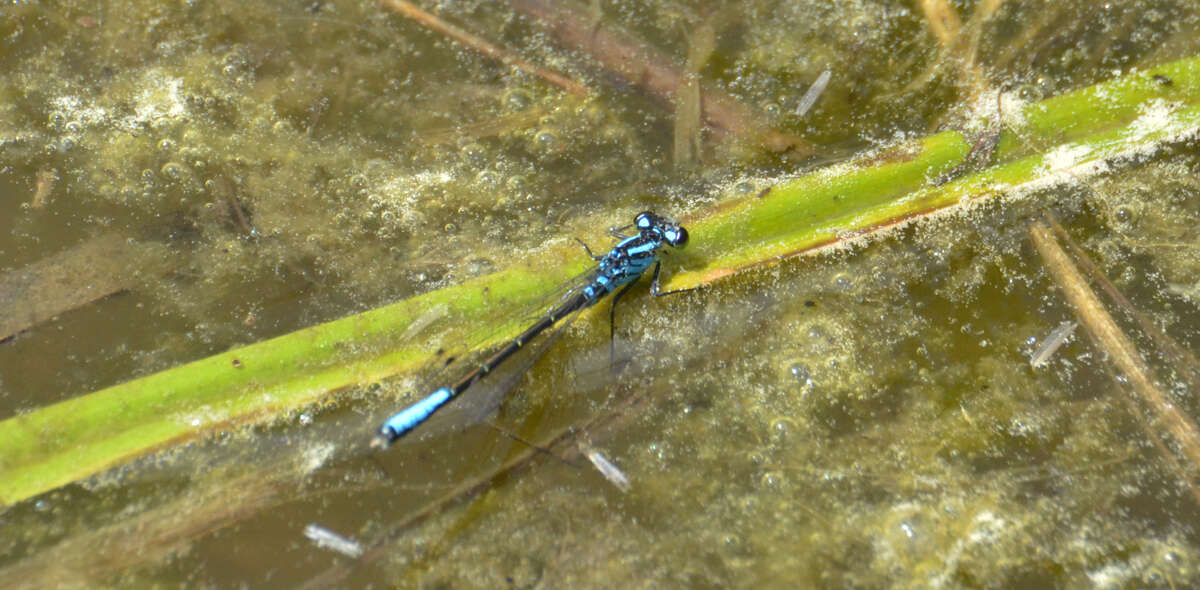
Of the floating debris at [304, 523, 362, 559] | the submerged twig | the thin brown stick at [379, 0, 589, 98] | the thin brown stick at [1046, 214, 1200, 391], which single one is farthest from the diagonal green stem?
the thin brown stick at [379, 0, 589, 98]

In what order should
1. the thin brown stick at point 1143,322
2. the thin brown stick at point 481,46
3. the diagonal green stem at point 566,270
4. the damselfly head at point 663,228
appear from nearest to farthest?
the diagonal green stem at point 566,270 → the thin brown stick at point 1143,322 → the damselfly head at point 663,228 → the thin brown stick at point 481,46

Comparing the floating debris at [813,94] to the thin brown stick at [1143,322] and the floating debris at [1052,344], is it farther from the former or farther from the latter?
the floating debris at [1052,344]

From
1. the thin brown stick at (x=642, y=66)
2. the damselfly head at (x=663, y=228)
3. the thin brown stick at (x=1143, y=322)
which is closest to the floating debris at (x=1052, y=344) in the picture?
the thin brown stick at (x=1143, y=322)

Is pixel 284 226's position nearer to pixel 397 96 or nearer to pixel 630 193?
pixel 397 96

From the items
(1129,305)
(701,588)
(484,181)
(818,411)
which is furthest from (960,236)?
(484,181)

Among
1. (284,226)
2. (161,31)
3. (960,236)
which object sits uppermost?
(161,31)

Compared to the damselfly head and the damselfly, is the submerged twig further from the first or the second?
the damselfly head

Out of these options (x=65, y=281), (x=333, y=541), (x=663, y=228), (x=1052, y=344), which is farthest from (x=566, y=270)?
(x=65, y=281)
